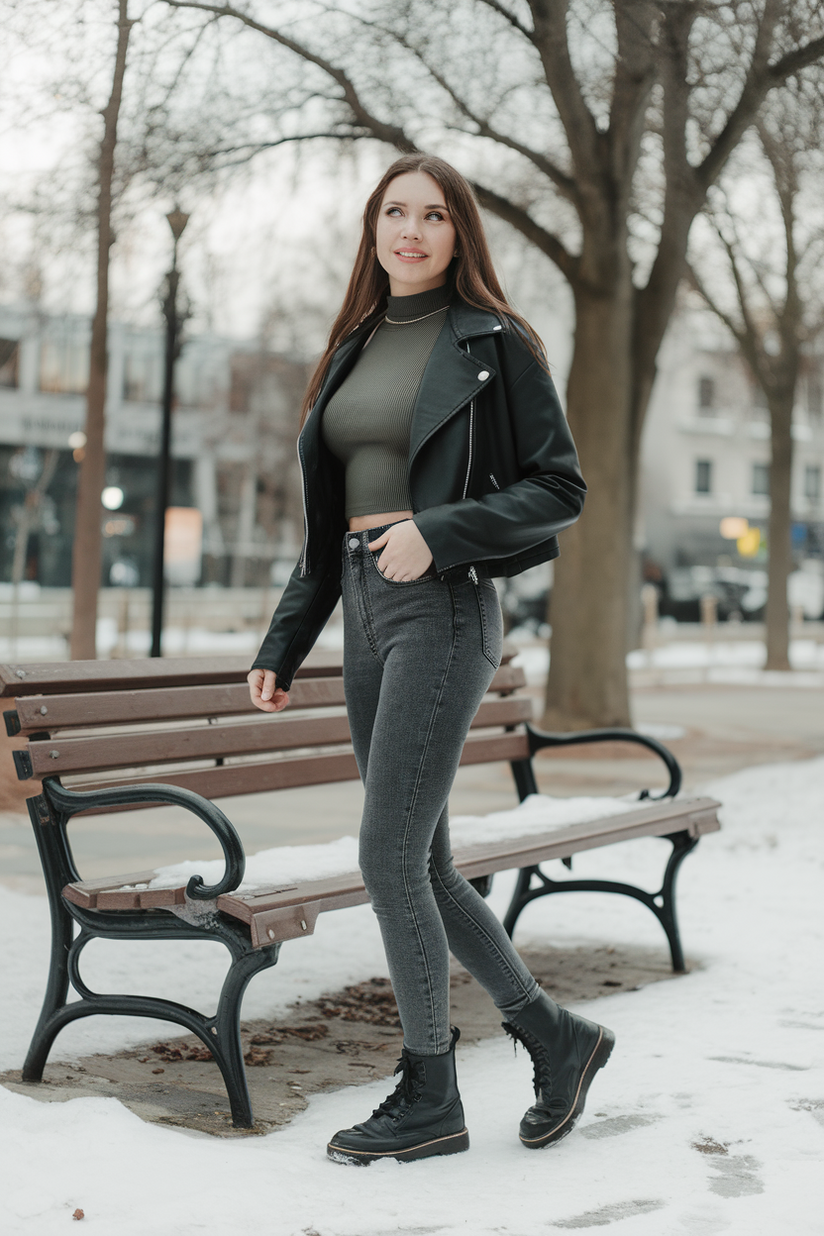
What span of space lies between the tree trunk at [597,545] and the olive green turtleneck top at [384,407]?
8680mm

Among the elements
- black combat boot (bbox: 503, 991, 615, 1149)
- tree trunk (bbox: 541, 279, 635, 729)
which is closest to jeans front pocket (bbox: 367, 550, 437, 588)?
black combat boot (bbox: 503, 991, 615, 1149)

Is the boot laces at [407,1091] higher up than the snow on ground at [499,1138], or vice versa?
the boot laces at [407,1091]

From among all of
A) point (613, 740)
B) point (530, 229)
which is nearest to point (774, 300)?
point (530, 229)

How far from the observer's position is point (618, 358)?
11742 mm

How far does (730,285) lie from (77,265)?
13330 mm

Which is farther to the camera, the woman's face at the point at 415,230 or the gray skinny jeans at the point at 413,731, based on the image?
the woman's face at the point at 415,230

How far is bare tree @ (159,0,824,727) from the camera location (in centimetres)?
866

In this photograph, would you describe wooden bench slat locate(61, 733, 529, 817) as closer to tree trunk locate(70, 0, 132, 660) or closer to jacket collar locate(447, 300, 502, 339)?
jacket collar locate(447, 300, 502, 339)

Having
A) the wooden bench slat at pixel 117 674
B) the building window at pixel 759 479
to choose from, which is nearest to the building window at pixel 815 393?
the wooden bench slat at pixel 117 674

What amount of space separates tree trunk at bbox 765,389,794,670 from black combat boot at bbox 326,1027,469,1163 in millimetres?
19961

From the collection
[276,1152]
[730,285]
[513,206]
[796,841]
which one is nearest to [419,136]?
[513,206]

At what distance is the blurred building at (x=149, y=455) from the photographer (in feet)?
117

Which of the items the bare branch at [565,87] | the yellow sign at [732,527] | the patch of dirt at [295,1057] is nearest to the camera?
the patch of dirt at [295,1057]

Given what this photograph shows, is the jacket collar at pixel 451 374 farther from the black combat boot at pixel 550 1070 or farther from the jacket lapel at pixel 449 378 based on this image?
the black combat boot at pixel 550 1070
